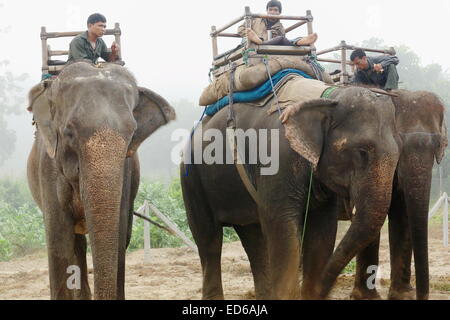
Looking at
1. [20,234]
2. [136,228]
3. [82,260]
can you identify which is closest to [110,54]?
[82,260]

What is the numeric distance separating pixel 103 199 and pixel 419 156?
2.97 metres

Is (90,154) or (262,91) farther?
(262,91)

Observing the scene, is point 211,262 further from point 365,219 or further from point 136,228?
point 136,228

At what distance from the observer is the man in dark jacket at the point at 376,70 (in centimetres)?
752

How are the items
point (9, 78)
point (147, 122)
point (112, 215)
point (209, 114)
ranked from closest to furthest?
point (112, 215) → point (147, 122) → point (209, 114) → point (9, 78)

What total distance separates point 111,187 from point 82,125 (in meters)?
0.48

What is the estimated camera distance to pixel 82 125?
4.72 m

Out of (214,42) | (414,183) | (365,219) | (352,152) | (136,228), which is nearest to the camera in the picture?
(365,219)

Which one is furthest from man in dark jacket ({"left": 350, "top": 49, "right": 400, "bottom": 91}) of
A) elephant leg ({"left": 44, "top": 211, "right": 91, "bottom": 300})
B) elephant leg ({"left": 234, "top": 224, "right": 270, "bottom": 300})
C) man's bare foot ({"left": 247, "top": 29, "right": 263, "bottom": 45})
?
elephant leg ({"left": 44, "top": 211, "right": 91, "bottom": 300})

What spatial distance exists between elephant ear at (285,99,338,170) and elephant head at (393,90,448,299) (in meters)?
0.91

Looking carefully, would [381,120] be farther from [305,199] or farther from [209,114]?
[209,114]

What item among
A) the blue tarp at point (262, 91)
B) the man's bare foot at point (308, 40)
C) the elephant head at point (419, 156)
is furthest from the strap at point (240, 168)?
the elephant head at point (419, 156)

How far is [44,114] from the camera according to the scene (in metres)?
5.36
